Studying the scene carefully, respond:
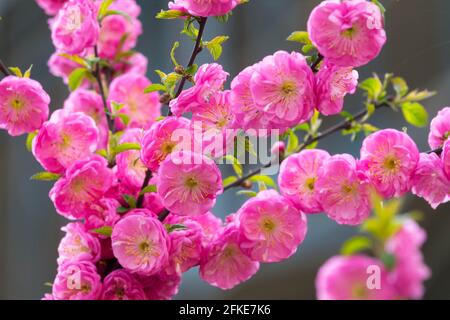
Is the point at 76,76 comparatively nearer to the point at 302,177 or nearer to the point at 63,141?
the point at 63,141

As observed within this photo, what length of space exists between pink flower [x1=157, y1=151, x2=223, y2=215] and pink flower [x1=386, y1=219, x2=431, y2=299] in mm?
193

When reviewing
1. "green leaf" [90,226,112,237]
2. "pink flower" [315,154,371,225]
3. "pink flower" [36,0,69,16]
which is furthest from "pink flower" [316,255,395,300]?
"pink flower" [36,0,69,16]

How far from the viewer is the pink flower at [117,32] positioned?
807mm

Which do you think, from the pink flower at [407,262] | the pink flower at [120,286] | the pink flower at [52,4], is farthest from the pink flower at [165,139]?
the pink flower at [52,4]

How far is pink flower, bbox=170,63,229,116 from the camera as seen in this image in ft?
1.73

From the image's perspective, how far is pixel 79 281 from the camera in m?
0.60

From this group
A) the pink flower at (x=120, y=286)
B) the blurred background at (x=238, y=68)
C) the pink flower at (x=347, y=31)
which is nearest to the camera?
the pink flower at (x=347, y=31)

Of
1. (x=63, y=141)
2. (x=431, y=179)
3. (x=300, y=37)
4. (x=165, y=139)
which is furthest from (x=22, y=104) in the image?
(x=431, y=179)

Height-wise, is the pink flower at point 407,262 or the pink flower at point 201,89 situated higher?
the pink flower at point 201,89

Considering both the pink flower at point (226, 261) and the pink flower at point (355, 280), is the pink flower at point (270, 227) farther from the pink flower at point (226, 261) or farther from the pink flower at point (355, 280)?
the pink flower at point (355, 280)

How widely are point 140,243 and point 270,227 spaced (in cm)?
11

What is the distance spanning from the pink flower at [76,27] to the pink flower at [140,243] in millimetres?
214

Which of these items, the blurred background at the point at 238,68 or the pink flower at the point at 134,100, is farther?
the blurred background at the point at 238,68
